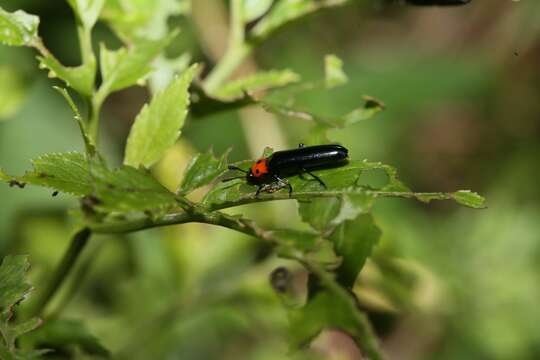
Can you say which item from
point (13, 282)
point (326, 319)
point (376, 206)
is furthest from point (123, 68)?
point (376, 206)

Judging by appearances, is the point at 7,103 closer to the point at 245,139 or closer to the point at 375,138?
the point at 245,139

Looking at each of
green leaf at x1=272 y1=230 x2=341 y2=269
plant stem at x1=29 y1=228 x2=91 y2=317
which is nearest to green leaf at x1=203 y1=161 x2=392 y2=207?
green leaf at x1=272 y1=230 x2=341 y2=269

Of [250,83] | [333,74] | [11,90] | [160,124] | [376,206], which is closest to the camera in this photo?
[160,124]

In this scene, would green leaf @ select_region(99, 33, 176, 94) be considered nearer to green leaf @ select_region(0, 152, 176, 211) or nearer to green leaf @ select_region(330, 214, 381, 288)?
green leaf @ select_region(0, 152, 176, 211)

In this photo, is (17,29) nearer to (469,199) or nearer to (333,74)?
(333,74)

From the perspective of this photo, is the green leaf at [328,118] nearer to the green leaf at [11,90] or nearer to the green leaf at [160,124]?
the green leaf at [160,124]

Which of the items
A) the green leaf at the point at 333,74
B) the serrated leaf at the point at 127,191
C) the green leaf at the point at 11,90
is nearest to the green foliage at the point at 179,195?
the serrated leaf at the point at 127,191

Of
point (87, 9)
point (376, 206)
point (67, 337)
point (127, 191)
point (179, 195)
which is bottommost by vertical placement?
point (376, 206)

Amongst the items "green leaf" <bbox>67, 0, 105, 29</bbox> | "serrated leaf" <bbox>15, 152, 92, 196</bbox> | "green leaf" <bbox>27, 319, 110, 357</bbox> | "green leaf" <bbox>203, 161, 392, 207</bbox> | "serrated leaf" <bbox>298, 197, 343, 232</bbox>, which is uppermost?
"green leaf" <bbox>67, 0, 105, 29</bbox>
